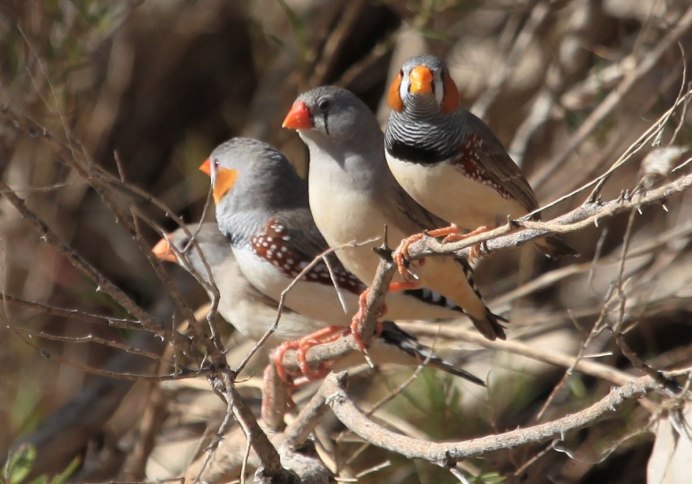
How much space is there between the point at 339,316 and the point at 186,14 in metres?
2.78

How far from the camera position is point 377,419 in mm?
4176

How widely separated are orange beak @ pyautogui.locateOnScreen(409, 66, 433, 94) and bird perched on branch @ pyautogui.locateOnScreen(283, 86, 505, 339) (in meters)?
0.46

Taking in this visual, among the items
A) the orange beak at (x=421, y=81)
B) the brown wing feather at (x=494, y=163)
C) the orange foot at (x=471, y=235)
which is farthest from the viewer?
the brown wing feather at (x=494, y=163)

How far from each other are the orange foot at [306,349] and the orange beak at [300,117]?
849 mm

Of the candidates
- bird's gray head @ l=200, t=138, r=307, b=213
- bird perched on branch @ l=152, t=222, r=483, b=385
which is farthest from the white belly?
bird's gray head @ l=200, t=138, r=307, b=213

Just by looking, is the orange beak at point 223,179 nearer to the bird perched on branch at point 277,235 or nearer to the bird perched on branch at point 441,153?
the bird perched on branch at point 277,235

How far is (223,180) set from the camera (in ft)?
13.7

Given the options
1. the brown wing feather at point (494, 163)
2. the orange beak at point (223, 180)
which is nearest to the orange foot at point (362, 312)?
the brown wing feather at point (494, 163)

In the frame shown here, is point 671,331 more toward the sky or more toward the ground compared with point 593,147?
more toward the ground

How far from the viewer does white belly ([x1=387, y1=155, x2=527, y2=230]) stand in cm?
304

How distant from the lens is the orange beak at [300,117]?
3324 mm

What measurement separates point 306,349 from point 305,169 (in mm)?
1992

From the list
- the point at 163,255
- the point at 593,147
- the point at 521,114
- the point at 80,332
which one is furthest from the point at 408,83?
the point at 80,332

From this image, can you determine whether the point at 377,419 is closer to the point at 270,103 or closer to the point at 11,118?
the point at 270,103
